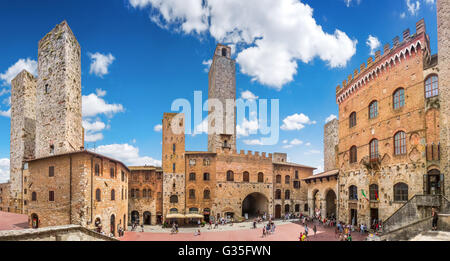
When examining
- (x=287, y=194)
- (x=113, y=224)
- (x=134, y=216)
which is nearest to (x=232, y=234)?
(x=113, y=224)

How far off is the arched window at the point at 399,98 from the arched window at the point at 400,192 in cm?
670

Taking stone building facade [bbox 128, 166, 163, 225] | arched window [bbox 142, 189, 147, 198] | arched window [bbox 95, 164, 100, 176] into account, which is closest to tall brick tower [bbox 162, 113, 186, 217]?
stone building facade [bbox 128, 166, 163, 225]

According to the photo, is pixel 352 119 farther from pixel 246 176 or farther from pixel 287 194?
pixel 287 194

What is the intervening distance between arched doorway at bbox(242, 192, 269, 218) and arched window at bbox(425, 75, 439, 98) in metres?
26.7

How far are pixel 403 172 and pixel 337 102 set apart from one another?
12.7 metres

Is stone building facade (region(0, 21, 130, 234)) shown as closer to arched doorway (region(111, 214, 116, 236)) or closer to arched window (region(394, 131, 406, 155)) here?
arched doorway (region(111, 214, 116, 236))

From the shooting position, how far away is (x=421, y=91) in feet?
63.3

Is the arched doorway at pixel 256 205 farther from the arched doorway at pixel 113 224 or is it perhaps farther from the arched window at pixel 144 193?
the arched doorway at pixel 113 224

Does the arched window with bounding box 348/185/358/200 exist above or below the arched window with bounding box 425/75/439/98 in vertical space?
below

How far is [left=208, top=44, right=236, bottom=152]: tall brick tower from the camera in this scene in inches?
1591

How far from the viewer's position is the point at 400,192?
20.4 metres

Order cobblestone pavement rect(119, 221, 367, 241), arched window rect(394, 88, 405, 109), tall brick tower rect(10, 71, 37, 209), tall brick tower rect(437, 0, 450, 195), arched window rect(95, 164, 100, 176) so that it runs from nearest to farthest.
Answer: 1. tall brick tower rect(437, 0, 450, 195)
2. arched window rect(394, 88, 405, 109)
3. arched window rect(95, 164, 100, 176)
4. cobblestone pavement rect(119, 221, 367, 241)
5. tall brick tower rect(10, 71, 37, 209)
